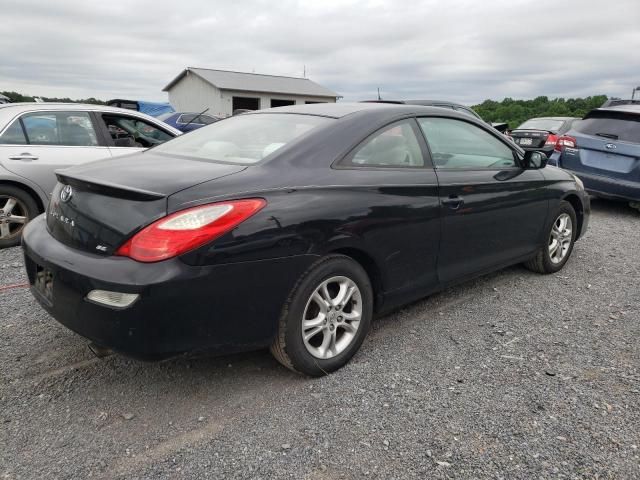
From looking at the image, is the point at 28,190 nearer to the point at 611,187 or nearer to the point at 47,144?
the point at 47,144

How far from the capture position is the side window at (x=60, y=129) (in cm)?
523

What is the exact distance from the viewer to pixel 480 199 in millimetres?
3502

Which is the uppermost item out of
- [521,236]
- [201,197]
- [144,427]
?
[201,197]

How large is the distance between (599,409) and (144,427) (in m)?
2.20

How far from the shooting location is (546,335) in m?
3.38

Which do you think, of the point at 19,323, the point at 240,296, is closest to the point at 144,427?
the point at 240,296

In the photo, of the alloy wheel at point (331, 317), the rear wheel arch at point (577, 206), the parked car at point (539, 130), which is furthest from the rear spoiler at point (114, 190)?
the parked car at point (539, 130)

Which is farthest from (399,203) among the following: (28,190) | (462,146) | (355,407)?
(28,190)

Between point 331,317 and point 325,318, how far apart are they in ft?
0.13

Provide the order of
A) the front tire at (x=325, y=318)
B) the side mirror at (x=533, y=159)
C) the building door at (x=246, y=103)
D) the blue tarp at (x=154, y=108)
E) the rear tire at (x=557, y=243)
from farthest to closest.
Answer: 1. the building door at (x=246, y=103)
2. the blue tarp at (x=154, y=108)
3. the rear tire at (x=557, y=243)
4. the side mirror at (x=533, y=159)
5. the front tire at (x=325, y=318)

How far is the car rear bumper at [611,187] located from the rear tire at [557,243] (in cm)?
299

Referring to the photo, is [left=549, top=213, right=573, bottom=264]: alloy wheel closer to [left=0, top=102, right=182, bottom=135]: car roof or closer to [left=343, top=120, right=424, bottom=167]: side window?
[left=343, top=120, right=424, bottom=167]: side window

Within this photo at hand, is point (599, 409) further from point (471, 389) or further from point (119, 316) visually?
point (119, 316)

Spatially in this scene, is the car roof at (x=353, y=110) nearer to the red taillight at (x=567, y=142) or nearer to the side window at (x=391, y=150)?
the side window at (x=391, y=150)
